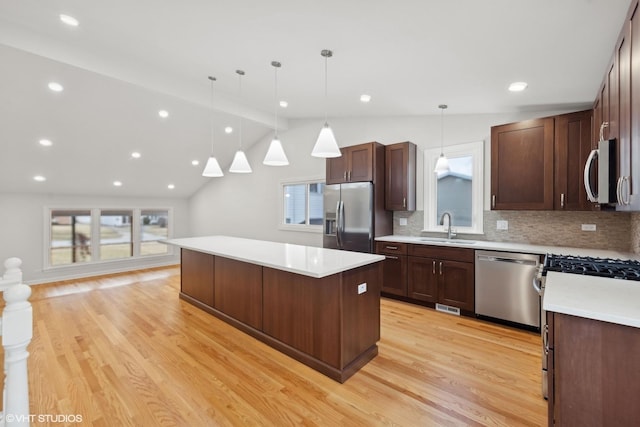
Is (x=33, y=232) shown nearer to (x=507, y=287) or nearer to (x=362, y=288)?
(x=362, y=288)

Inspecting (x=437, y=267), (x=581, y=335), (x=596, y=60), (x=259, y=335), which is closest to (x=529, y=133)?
(x=596, y=60)

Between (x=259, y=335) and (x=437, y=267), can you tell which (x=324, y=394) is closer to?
(x=259, y=335)

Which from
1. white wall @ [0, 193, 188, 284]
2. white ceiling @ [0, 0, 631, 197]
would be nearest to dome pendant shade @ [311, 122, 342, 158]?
white ceiling @ [0, 0, 631, 197]

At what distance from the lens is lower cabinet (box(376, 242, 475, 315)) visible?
11.0ft

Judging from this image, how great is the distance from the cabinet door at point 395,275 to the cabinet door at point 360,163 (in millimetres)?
1179

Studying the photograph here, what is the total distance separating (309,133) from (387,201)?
2.09 metres

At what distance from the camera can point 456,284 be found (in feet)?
11.2

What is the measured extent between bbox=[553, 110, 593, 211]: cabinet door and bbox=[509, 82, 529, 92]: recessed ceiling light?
1.95 ft

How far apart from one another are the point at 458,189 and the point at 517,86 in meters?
1.53

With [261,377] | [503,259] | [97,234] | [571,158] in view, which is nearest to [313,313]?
[261,377]

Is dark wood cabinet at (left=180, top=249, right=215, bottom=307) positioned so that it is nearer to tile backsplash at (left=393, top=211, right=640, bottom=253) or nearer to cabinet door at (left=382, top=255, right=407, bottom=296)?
cabinet door at (left=382, top=255, right=407, bottom=296)

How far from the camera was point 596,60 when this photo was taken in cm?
213

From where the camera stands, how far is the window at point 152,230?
21.7ft

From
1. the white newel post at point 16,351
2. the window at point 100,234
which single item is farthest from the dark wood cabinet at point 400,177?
the window at point 100,234
